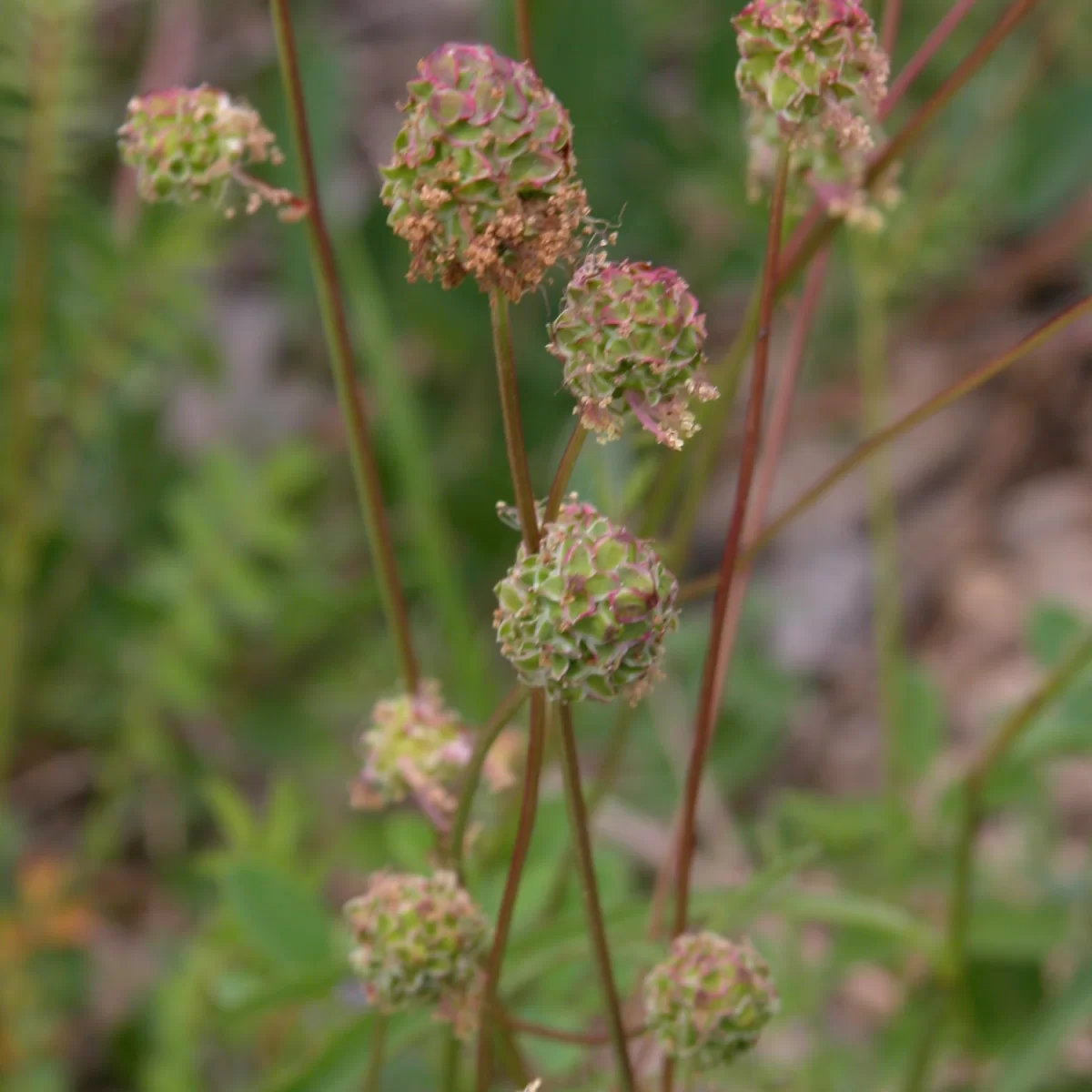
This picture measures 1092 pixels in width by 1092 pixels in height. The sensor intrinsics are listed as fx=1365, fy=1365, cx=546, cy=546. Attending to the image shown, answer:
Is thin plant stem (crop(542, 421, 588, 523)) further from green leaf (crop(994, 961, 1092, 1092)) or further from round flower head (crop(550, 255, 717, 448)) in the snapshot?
green leaf (crop(994, 961, 1092, 1092))

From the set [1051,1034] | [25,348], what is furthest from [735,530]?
[25,348]

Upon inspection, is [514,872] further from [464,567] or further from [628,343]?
[464,567]

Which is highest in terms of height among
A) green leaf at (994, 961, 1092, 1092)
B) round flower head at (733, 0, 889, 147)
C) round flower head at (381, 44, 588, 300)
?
round flower head at (733, 0, 889, 147)

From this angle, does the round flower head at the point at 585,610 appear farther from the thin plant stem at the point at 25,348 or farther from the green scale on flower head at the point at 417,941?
the thin plant stem at the point at 25,348

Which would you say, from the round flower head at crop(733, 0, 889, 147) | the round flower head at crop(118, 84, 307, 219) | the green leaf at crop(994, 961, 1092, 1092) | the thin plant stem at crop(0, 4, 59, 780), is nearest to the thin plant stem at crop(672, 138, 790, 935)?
the round flower head at crop(733, 0, 889, 147)

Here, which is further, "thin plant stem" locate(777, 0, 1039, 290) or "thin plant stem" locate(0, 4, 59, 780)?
"thin plant stem" locate(0, 4, 59, 780)

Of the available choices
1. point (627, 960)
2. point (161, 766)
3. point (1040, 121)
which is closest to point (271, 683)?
point (161, 766)
